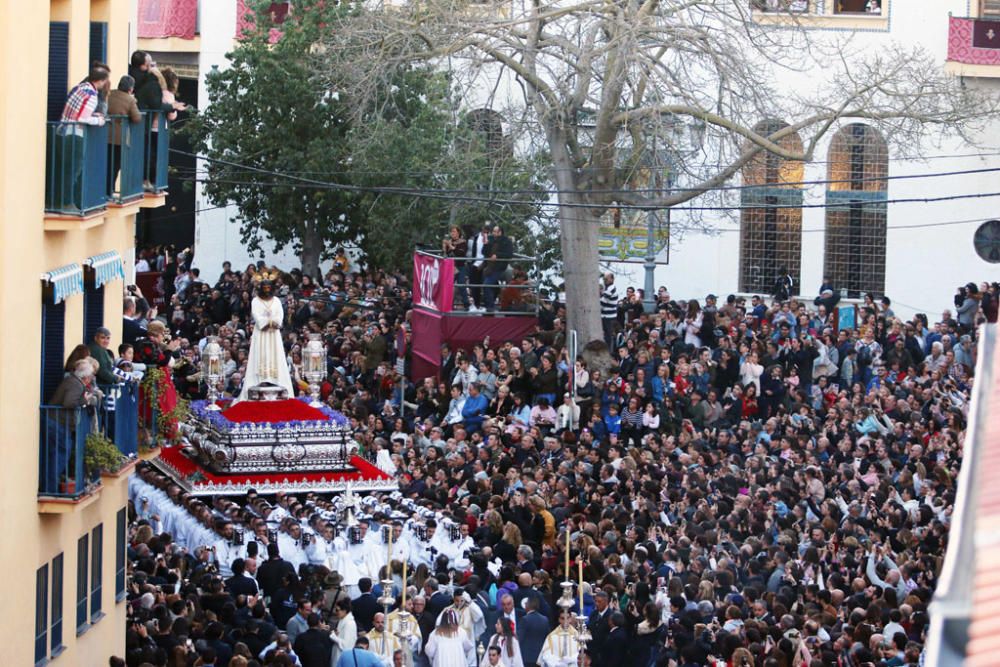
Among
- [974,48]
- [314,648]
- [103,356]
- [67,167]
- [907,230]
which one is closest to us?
[67,167]

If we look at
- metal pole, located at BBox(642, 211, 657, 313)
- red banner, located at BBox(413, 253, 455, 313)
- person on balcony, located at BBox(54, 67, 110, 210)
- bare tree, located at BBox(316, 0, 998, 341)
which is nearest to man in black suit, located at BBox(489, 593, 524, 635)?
person on balcony, located at BBox(54, 67, 110, 210)

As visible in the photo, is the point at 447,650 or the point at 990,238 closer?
the point at 447,650

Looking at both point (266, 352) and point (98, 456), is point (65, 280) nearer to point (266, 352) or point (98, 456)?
point (98, 456)

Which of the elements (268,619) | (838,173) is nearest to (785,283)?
(838,173)

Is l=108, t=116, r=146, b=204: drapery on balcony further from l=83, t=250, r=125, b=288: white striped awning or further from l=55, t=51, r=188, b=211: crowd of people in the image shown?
l=83, t=250, r=125, b=288: white striped awning

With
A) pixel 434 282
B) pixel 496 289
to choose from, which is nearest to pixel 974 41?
pixel 496 289

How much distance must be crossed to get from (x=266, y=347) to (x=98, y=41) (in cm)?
972

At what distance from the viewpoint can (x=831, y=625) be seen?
16578mm

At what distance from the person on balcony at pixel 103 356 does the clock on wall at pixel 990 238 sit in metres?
27.8

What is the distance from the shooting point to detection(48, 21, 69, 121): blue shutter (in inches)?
607

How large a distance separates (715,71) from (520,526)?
1075 centimetres

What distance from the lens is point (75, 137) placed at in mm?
14930

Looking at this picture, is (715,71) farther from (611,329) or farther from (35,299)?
(35,299)

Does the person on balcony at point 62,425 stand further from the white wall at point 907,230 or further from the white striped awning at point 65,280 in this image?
the white wall at point 907,230
